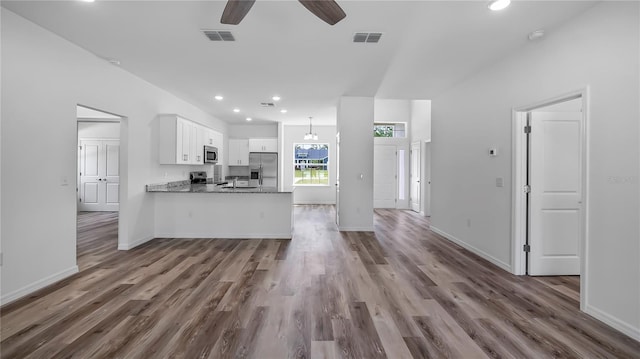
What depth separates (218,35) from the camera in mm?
2928

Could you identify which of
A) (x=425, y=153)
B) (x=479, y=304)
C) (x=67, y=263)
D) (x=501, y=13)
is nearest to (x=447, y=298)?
(x=479, y=304)

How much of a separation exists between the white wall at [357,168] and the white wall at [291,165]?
12.8ft

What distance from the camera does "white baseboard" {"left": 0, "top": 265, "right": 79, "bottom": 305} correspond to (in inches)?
100.0

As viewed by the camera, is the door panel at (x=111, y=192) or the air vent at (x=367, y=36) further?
the door panel at (x=111, y=192)

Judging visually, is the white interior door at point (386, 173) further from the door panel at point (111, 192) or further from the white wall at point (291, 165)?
the door panel at point (111, 192)

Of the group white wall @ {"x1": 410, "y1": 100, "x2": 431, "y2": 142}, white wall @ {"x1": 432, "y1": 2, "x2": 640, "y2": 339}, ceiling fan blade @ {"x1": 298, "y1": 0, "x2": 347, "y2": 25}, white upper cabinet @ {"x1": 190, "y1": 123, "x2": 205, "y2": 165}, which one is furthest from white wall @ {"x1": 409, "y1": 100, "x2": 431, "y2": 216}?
ceiling fan blade @ {"x1": 298, "y1": 0, "x2": 347, "y2": 25}

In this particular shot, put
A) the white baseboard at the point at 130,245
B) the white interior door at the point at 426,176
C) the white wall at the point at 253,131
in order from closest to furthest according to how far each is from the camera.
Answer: the white baseboard at the point at 130,245
the white interior door at the point at 426,176
the white wall at the point at 253,131

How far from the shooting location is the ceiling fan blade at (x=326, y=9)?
1.88 m

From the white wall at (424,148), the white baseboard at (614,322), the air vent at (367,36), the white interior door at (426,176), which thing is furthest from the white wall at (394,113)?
the white baseboard at (614,322)

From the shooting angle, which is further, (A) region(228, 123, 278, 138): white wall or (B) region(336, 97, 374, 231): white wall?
(A) region(228, 123, 278, 138): white wall

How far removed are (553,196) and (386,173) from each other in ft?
18.2

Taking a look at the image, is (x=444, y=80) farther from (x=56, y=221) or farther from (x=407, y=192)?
(x=56, y=221)

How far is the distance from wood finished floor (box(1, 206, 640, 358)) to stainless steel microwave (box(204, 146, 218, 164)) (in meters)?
2.92

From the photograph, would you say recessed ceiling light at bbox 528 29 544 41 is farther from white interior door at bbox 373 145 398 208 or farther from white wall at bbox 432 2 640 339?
white interior door at bbox 373 145 398 208
